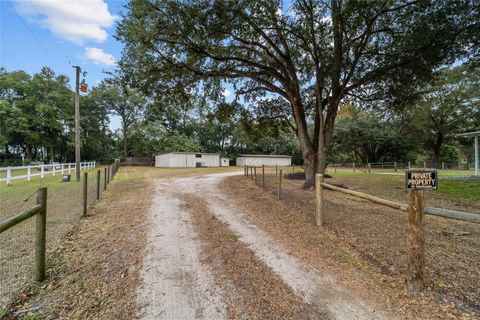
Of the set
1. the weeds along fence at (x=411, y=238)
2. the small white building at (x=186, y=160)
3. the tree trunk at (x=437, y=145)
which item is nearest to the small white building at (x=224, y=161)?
the small white building at (x=186, y=160)

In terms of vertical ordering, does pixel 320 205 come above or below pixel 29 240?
above

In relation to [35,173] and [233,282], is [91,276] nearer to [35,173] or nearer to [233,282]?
[233,282]

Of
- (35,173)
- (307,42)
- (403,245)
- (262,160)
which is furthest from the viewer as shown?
(262,160)

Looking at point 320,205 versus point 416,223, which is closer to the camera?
point 416,223

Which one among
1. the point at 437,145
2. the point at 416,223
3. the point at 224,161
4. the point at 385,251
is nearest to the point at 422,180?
the point at 416,223

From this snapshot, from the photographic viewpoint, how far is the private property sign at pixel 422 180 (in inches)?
110

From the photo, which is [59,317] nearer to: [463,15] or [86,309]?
[86,309]

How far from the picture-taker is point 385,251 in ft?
12.9

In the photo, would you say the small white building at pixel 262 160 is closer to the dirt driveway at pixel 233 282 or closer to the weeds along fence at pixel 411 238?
the weeds along fence at pixel 411 238

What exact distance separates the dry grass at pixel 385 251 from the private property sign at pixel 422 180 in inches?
46.9

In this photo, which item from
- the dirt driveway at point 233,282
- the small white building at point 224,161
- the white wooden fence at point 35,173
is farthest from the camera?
the small white building at point 224,161

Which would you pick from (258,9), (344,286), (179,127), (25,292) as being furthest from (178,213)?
(179,127)

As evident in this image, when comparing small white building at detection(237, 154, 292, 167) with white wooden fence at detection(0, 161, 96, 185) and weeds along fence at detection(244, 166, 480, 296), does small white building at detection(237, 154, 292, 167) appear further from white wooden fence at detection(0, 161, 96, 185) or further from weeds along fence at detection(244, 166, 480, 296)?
weeds along fence at detection(244, 166, 480, 296)

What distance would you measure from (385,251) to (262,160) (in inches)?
1579
